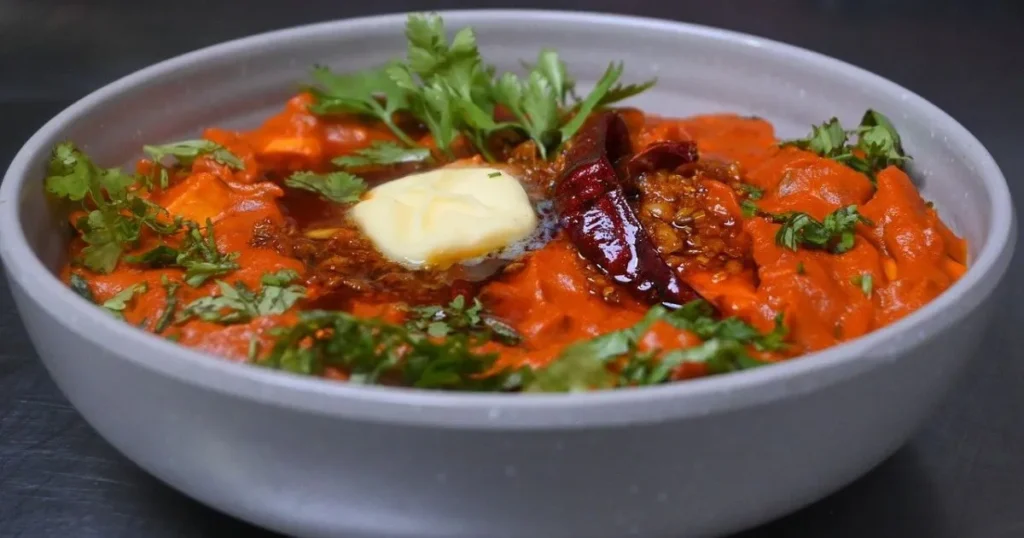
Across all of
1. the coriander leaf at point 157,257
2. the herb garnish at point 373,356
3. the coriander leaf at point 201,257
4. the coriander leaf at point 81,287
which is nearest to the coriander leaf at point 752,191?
the herb garnish at point 373,356

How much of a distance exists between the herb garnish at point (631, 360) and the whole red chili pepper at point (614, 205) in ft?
1.25

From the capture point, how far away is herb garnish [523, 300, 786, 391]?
160 cm

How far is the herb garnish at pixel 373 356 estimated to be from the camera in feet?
5.27

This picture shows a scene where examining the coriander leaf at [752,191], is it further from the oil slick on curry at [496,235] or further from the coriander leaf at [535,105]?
the coriander leaf at [535,105]

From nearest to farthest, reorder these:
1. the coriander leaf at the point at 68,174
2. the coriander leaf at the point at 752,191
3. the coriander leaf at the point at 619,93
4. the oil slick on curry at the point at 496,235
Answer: the oil slick on curry at the point at 496,235 → the coriander leaf at the point at 68,174 → the coriander leaf at the point at 752,191 → the coriander leaf at the point at 619,93

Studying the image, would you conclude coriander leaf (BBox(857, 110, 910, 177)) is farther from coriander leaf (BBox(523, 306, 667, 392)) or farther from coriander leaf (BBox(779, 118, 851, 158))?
coriander leaf (BBox(523, 306, 667, 392))

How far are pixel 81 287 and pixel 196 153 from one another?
67cm

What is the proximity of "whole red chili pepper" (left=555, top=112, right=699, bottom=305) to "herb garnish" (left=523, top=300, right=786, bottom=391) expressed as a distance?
38 cm

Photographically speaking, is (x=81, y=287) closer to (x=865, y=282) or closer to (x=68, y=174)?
(x=68, y=174)

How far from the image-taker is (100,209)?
2229 millimetres

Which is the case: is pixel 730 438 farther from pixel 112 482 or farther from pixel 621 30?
pixel 621 30

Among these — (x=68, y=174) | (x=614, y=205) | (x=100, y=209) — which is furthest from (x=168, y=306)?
(x=614, y=205)

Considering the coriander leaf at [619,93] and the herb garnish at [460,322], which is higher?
the herb garnish at [460,322]

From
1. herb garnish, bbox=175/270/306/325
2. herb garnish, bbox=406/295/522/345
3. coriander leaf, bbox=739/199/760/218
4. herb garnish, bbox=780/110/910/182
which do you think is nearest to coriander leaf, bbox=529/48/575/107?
herb garnish, bbox=780/110/910/182
